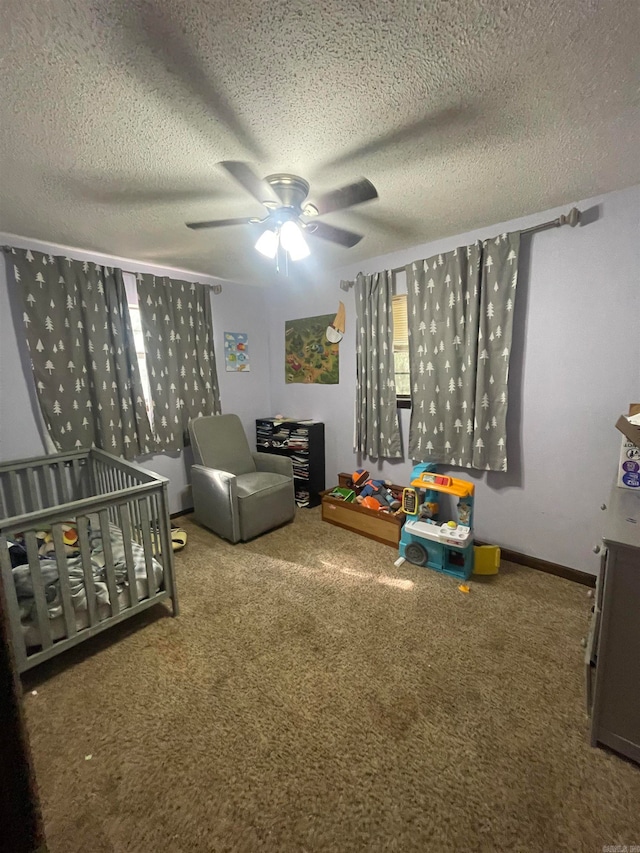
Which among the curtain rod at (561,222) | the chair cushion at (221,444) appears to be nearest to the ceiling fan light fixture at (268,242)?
the curtain rod at (561,222)

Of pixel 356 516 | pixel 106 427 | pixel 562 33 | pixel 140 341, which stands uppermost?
pixel 562 33

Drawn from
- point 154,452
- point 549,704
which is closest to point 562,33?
point 549,704

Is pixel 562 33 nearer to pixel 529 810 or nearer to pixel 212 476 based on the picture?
pixel 529 810

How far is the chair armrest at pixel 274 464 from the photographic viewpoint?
10.6ft

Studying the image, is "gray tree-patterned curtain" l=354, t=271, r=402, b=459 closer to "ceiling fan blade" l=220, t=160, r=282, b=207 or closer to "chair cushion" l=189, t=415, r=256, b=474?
"chair cushion" l=189, t=415, r=256, b=474

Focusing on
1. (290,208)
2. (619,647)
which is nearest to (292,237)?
(290,208)

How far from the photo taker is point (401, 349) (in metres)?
2.93

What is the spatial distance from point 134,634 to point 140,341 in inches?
89.7

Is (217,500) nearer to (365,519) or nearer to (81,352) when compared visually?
(365,519)

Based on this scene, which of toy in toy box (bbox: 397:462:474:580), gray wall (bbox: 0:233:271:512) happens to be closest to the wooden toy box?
toy in toy box (bbox: 397:462:474:580)

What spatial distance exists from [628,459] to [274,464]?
8.17ft

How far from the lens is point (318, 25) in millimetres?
990

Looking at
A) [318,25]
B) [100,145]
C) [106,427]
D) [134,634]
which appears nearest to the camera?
[318,25]

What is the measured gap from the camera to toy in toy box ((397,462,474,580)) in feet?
7.64
